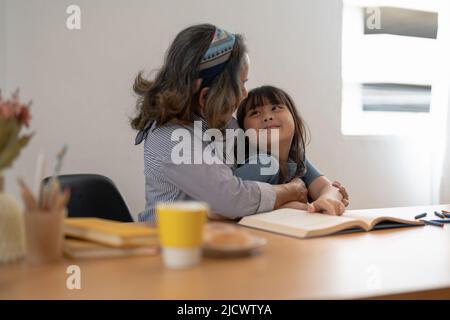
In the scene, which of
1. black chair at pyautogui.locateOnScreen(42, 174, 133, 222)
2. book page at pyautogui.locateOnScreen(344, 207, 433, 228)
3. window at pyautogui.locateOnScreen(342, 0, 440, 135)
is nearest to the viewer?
book page at pyautogui.locateOnScreen(344, 207, 433, 228)

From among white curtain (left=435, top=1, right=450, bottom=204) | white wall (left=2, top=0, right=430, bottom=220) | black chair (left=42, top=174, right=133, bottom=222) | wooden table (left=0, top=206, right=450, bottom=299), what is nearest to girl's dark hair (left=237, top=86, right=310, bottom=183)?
black chair (left=42, top=174, right=133, bottom=222)

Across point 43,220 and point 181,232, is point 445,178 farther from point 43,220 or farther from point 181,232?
point 43,220

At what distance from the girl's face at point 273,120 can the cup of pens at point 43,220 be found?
966mm

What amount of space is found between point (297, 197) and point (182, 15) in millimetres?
1467

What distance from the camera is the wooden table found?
0.66 meters

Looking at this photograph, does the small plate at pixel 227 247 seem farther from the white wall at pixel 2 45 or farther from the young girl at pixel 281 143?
the white wall at pixel 2 45

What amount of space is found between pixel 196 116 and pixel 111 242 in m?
0.68

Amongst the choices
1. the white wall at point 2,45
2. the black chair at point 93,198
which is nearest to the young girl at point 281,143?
the black chair at point 93,198

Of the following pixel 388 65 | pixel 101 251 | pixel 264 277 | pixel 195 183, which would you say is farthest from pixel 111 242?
pixel 388 65

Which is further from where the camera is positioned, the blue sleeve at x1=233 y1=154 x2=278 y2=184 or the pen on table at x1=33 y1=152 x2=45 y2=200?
the blue sleeve at x1=233 y1=154 x2=278 y2=184

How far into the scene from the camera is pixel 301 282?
72 cm

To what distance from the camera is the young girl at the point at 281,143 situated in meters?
1.59

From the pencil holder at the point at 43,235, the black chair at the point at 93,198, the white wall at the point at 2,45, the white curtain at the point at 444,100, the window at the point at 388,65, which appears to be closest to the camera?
the pencil holder at the point at 43,235

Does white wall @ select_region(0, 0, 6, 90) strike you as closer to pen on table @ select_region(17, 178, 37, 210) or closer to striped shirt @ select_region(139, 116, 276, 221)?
striped shirt @ select_region(139, 116, 276, 221)
